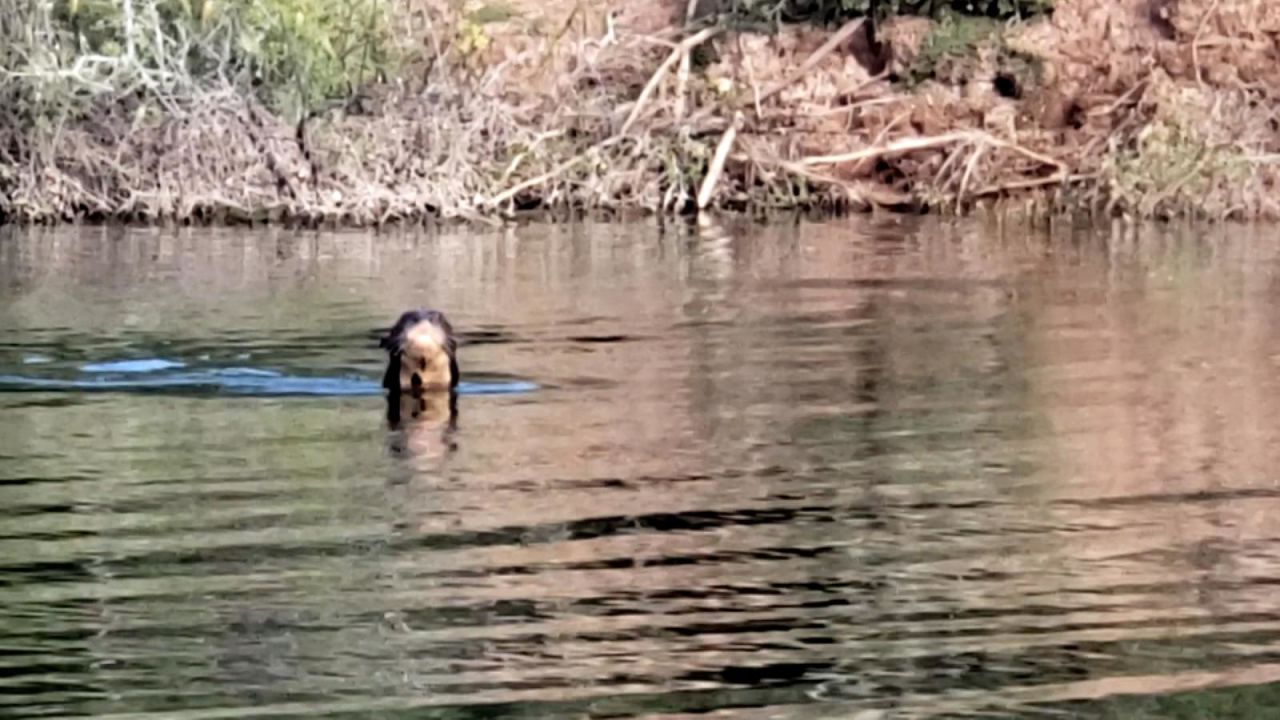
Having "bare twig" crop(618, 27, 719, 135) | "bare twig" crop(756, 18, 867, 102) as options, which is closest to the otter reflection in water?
"bare twig" crop(618, 27, 719, 135)

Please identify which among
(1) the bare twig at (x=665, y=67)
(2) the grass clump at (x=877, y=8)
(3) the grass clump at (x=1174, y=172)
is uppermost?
(2) the grass clump at (x=877, y=8)

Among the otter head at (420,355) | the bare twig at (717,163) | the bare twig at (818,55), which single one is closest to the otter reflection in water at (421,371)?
the otter head at (420,355)

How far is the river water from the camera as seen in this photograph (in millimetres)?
8070

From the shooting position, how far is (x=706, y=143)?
99.9 feet

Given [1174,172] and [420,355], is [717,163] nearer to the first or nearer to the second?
[1174,172]

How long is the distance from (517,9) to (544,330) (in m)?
16.2

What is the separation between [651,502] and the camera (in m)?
11.3

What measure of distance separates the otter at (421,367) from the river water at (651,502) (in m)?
0.16

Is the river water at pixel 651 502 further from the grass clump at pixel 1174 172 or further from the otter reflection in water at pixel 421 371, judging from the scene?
the grass clump at pixel 1174 172

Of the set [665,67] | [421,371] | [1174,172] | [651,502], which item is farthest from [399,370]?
[665,67]

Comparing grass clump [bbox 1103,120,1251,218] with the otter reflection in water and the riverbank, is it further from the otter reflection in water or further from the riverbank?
the otter reflection in water

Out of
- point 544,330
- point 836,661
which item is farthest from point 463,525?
point 544,330

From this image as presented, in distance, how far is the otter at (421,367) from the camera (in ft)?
46.9

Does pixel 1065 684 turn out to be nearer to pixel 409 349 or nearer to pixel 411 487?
pixel 411 487
